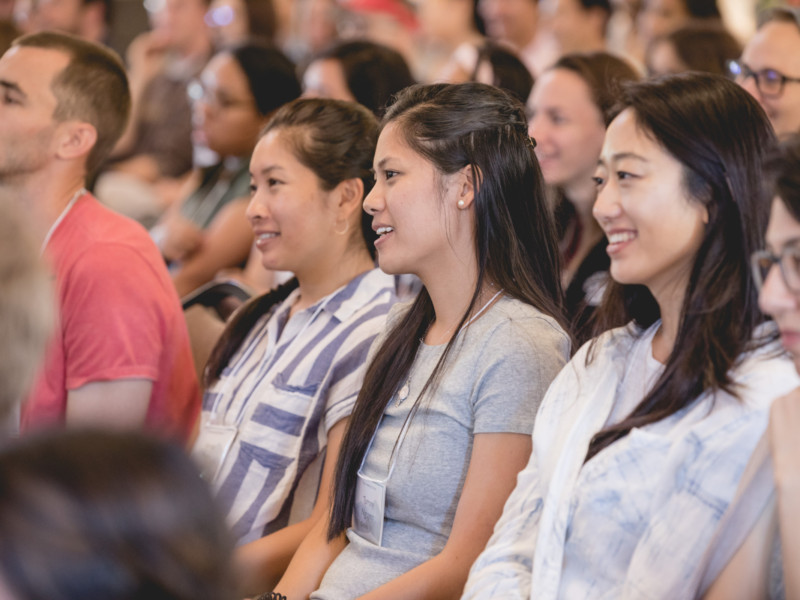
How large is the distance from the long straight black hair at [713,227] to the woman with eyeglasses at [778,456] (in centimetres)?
13

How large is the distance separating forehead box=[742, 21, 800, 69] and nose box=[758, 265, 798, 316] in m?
1.46

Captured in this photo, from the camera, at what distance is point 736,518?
119 cm

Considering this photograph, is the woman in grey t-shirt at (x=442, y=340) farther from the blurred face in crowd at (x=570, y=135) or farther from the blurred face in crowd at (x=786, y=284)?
the blurred face in crowd at (x=570, y=135)

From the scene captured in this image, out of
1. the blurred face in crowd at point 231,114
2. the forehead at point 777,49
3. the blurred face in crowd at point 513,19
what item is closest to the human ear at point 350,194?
the forehead at point 777,49

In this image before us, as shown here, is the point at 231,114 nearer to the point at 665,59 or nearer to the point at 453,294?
the point at 665,59

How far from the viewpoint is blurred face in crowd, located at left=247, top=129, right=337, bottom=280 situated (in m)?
2.09

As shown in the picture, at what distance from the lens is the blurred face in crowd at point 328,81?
319 cm

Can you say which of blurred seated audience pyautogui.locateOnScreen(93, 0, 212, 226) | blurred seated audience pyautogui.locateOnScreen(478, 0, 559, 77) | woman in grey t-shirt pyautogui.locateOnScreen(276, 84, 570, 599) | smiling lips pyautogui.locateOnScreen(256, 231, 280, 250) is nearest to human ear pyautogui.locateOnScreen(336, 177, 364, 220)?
smiling lips pyautogui.locateOnScreen(256, 231, 280, 250)

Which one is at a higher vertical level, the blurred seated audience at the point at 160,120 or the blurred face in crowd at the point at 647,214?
the blurred face in crowd at the point at 647,214

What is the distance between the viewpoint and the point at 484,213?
1.71m

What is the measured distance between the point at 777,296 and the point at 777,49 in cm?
152

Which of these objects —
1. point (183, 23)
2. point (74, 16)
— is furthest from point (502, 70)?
point (74, 16)

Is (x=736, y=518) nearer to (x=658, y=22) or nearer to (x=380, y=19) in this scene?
(x=658, y=22)

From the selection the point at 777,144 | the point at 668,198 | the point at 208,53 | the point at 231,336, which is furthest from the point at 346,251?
the point at 208,53
